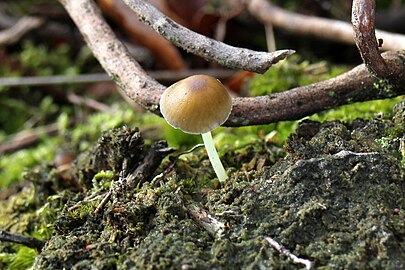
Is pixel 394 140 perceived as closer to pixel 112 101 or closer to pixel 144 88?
pixel 144 88

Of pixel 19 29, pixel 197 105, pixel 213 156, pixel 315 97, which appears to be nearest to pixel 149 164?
pixel 213 156

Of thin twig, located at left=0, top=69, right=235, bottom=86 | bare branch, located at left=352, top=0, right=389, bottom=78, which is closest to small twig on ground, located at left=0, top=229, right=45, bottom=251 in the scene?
bare branch, located at left=352, top=0, right=389, bottom=78

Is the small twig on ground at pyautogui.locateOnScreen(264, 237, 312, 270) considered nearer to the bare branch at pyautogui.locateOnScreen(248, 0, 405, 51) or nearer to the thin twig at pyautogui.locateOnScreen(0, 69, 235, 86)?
the bare branch at pyautogui.locateOnScreen(248, 0, 405, 51)

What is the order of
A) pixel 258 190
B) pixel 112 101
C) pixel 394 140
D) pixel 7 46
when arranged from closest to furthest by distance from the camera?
pixel 258 190 < pixel 394 140 < pixel 112 101 < pixel 7 46

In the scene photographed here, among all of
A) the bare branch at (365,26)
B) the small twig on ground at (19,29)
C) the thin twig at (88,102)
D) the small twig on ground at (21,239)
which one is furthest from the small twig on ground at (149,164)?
the small twig on ground at (19,29)

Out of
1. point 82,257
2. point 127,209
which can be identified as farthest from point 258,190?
point 82,257
